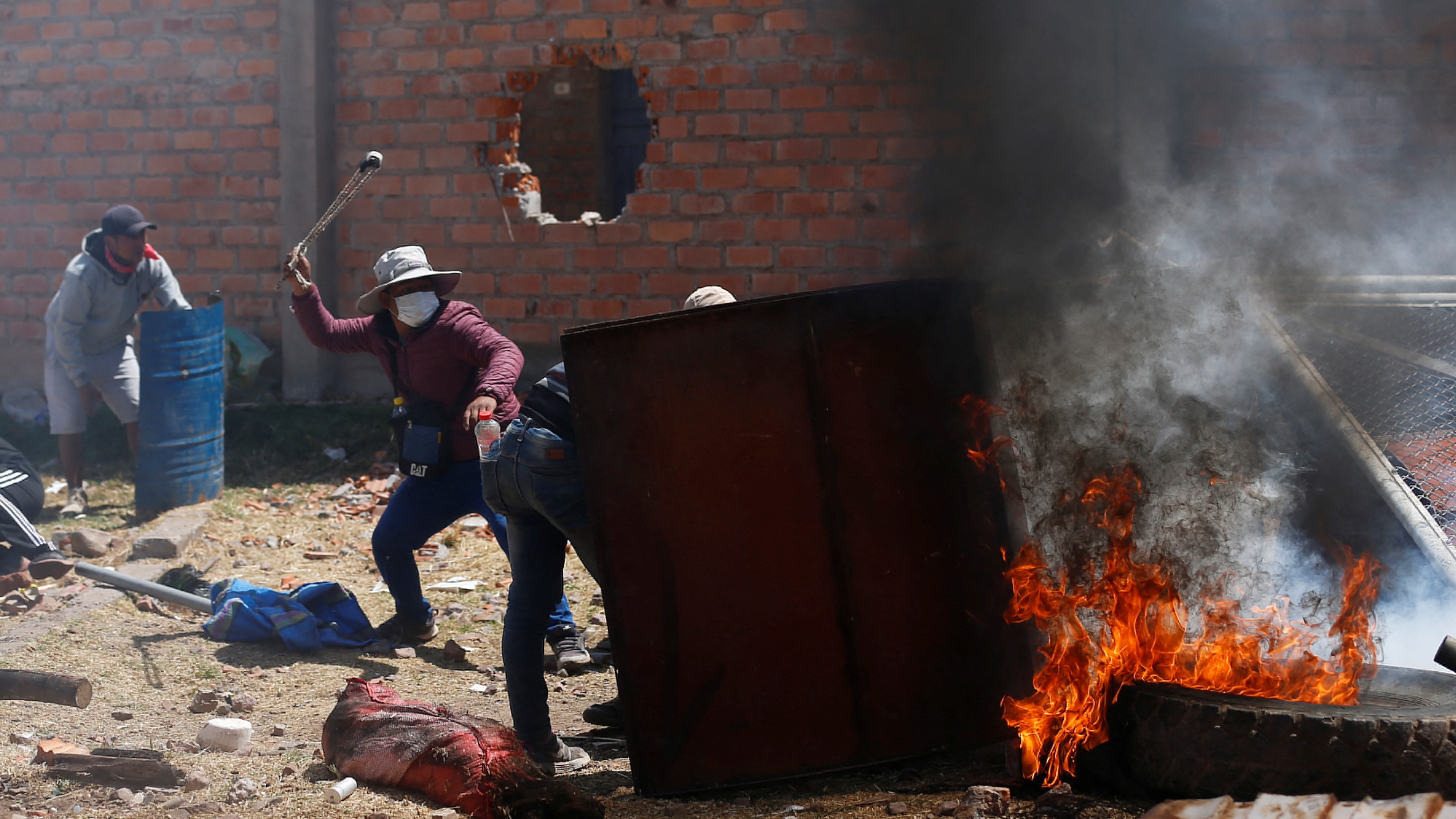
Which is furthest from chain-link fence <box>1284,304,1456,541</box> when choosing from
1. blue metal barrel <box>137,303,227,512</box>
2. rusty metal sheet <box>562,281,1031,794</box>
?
blue metal barrel <box>137,303,227,512</box>

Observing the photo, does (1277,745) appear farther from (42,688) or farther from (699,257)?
(699,257)

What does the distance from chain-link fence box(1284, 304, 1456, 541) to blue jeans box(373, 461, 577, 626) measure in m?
3.12

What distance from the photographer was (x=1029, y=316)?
3125mm

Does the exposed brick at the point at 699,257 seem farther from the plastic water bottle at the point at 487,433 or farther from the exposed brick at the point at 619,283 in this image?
the plastic water bottle at the point at 487,433

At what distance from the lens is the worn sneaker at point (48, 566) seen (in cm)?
509

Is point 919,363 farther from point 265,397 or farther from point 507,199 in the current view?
point 265,397

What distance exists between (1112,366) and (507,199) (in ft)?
15.5

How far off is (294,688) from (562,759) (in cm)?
136

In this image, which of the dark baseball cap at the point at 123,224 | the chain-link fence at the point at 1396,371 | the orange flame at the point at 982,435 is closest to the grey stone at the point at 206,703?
the orange flame at the point at 982,435

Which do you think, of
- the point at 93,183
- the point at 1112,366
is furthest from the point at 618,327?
the point at 93,183

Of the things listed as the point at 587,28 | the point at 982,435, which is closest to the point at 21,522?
the point at 587,28

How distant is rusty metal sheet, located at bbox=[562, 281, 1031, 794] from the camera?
287cm

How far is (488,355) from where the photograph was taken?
4.33 m

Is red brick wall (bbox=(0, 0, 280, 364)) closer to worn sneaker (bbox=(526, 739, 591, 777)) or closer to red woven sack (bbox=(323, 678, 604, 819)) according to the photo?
red woven sack (bbox=(323, 678, 604, 819))
